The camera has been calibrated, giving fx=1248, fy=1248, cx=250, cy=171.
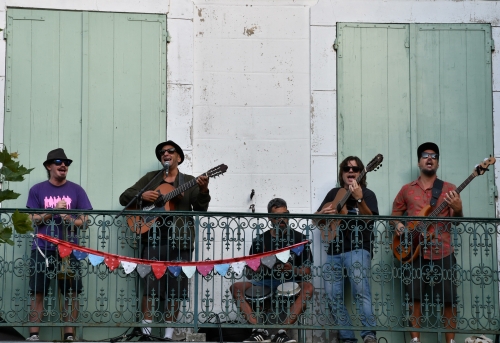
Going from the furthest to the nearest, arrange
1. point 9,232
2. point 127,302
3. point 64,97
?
1. point 64,97
2. point 127,302
3. point 9,232

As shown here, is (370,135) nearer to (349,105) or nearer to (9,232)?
(349,105)

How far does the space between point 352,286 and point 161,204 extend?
2218 mm

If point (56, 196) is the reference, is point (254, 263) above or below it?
below

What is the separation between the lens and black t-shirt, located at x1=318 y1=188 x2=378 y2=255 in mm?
12984

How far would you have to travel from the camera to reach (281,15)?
1457cm

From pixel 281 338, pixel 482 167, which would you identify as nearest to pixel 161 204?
pixel 281 338

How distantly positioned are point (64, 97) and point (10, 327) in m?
2.75

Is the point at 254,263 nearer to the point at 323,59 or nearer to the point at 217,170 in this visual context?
the point at 217,170

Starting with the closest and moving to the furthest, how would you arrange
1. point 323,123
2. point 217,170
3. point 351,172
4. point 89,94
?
point 217,170 < point 351,172 < point 89,94 < point 323,123

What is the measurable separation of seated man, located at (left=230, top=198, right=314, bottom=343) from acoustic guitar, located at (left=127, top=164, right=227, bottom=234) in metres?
0.81

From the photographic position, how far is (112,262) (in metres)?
12.7

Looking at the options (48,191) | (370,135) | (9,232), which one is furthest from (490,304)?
(9,232)

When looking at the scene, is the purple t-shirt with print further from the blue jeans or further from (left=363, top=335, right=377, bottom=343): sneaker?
(left=363, top=335, right=377, bottom=343): sneaker

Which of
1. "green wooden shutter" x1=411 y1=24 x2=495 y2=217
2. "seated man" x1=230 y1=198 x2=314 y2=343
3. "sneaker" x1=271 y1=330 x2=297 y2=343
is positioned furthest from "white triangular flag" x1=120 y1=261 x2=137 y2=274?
"green wooden shutter" x1=411 y1=24 x2=495 y2=217
